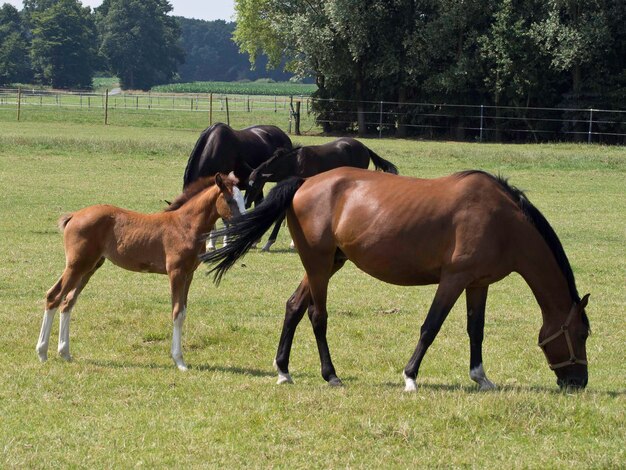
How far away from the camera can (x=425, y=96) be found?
47781mm

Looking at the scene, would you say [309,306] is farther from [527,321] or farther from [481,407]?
[527,321]

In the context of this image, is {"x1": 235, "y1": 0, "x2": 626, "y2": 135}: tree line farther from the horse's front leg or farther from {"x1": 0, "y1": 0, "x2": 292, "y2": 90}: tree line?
{"x1": 0, "y1": 0, "x2": 292, "y2": 90}: tree line

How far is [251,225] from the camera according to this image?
8117 mm

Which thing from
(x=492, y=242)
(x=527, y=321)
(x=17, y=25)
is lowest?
(x=527, y=321)

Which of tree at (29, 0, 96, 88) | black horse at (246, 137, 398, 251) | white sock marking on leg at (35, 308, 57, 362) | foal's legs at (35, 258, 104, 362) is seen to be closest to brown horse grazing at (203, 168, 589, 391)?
foal's legs at (35, 258, 104, 362)

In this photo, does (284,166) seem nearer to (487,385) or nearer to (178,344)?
(178,344)

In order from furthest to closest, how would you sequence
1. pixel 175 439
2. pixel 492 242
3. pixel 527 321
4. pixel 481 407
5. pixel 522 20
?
pixel 522 20 < pixel 527 321 < pixel 492 242 < pixel 481 407 < pixel 175 439

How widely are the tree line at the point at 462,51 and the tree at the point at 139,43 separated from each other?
88.4 metres

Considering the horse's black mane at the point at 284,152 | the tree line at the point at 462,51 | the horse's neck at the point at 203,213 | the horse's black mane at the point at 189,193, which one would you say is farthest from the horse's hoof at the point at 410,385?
the tree line at the point at 462,51

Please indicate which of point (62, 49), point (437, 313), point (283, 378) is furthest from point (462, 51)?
point (62, 49)

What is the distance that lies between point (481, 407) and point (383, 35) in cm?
4079

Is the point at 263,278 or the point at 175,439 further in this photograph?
the point at 263,278

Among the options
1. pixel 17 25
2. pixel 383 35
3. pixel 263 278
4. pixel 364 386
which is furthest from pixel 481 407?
pixel 17 25

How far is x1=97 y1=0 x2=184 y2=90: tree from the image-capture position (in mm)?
134625
